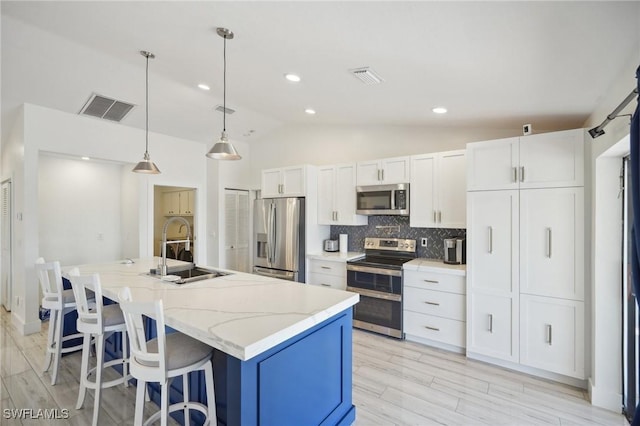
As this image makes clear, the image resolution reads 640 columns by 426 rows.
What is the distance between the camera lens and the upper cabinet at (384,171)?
3.80m

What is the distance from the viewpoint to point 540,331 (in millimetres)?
2709

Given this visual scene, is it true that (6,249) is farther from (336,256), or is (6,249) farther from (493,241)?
(493,241)

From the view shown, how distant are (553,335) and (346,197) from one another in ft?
8.68

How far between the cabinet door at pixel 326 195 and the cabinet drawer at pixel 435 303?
151 cm

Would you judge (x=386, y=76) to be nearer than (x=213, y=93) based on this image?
Yes

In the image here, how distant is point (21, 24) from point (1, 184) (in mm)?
3456

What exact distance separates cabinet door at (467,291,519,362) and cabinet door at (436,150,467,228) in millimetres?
814

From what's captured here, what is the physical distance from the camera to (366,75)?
99.1 inches

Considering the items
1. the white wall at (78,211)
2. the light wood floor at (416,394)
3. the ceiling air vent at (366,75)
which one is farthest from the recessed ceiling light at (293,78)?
the white wall at (78,211)

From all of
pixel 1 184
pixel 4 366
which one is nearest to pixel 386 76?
pixel 4 366

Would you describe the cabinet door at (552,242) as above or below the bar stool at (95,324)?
above

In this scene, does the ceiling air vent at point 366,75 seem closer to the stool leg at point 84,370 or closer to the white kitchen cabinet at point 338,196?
the white kitchen cabinet at point 338,196

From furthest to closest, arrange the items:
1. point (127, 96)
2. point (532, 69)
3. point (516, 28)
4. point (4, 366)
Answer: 1. point (127, 96)
2. point (4, 366)
3. point (532, 69)
4. point (516, 28)

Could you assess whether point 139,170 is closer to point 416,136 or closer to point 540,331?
point 416,136
